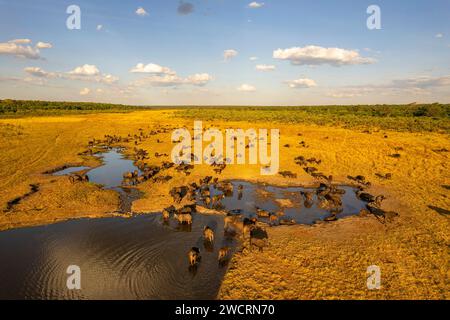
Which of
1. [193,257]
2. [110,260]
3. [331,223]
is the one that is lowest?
[110,260]

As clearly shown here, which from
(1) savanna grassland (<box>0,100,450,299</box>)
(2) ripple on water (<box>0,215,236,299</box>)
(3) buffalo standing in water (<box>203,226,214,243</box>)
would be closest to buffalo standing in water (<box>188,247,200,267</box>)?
(2) ripple on water (<box>0,215,236,299</box>)

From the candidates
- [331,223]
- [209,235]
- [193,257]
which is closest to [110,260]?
[193,257]

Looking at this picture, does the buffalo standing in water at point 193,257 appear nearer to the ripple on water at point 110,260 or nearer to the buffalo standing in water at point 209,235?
the ripple on water at point 110,260

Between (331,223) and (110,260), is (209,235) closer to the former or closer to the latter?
(110,260)

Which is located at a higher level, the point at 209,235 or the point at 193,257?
the point at 209,235

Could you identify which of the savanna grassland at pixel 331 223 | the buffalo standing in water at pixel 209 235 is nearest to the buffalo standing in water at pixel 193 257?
the savanna grassland at pixel 331 223

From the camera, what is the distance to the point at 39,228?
12812mm

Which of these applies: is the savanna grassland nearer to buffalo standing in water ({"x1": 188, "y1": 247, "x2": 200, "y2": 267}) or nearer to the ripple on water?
the ripple on water

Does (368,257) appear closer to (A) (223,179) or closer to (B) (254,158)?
(A) (223,179)

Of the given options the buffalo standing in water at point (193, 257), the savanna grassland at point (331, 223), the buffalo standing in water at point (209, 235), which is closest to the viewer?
the savanna grassland at point (331, 223)

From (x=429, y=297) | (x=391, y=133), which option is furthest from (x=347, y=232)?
(x=391, y=133)

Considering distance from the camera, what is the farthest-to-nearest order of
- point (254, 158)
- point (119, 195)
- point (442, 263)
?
point (254, 158) < point (119, 195) < point (442, 263)
